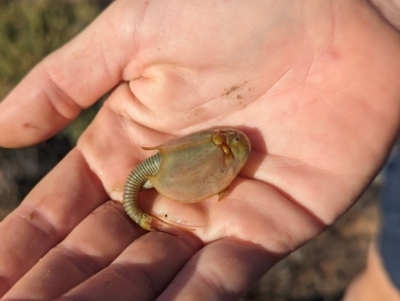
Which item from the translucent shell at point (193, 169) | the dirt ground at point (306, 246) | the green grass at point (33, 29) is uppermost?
the green grass at point (33, 29)

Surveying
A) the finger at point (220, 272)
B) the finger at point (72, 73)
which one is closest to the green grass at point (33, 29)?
the finger at point (72, 73)

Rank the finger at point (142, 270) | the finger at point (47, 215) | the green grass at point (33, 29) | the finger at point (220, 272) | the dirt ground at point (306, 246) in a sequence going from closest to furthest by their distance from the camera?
1. the finger at point (142, 270)
2. the finger at point (220, 272)
3. the finger at point (47, 215)
4. the dirt ground at point (306, 246)
5. the green grass at point (33, 29)

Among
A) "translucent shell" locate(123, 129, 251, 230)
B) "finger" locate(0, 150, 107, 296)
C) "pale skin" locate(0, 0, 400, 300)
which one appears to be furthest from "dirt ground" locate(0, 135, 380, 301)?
"translucent shell" locate(123, 129, 251, 230)

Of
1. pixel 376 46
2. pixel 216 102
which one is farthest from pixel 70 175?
pixel 376 46

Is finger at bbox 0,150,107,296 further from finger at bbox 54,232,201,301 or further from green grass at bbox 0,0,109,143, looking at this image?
green grass at bbox 0,0,109,143

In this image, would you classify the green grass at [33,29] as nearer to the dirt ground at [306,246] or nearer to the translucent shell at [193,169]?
the dirt ground at [306,246]

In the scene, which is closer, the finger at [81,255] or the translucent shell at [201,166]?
the finger at [81,255]

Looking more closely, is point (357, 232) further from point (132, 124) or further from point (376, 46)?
point (132, 124)
